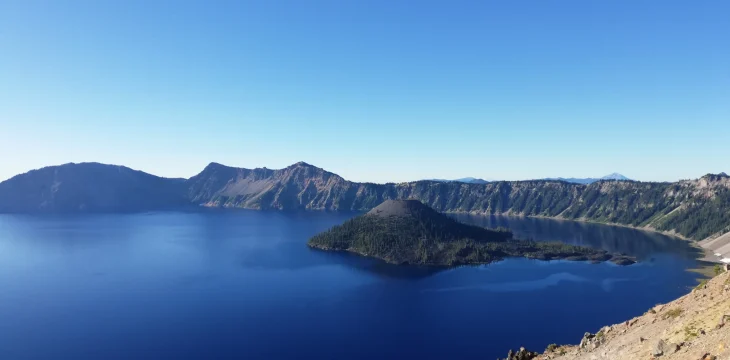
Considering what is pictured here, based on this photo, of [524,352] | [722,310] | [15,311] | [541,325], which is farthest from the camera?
[15,311]

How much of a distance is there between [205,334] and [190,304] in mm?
40763

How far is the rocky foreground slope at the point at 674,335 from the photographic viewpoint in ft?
119

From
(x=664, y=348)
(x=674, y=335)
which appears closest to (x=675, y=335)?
(x=674, y=335)

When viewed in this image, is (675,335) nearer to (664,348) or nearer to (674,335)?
(674,335)

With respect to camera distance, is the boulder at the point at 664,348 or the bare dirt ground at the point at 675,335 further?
the boulder at the point at 664,348

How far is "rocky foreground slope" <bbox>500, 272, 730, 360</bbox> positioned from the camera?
36375mm

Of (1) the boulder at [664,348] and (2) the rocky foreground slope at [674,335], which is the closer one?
(2) the rocky foreground slope at [674,335]

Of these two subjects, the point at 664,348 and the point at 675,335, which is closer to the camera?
the point at 664,348

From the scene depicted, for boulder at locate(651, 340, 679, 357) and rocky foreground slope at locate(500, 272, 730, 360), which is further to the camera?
boulder at locate(651, 340, 679, 357)

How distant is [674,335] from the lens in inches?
1668

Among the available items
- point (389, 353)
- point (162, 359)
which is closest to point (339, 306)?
point (389, 353)

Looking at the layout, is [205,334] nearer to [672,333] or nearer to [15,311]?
[15,311]

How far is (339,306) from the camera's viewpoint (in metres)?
190

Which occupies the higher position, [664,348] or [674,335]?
[674,335]
